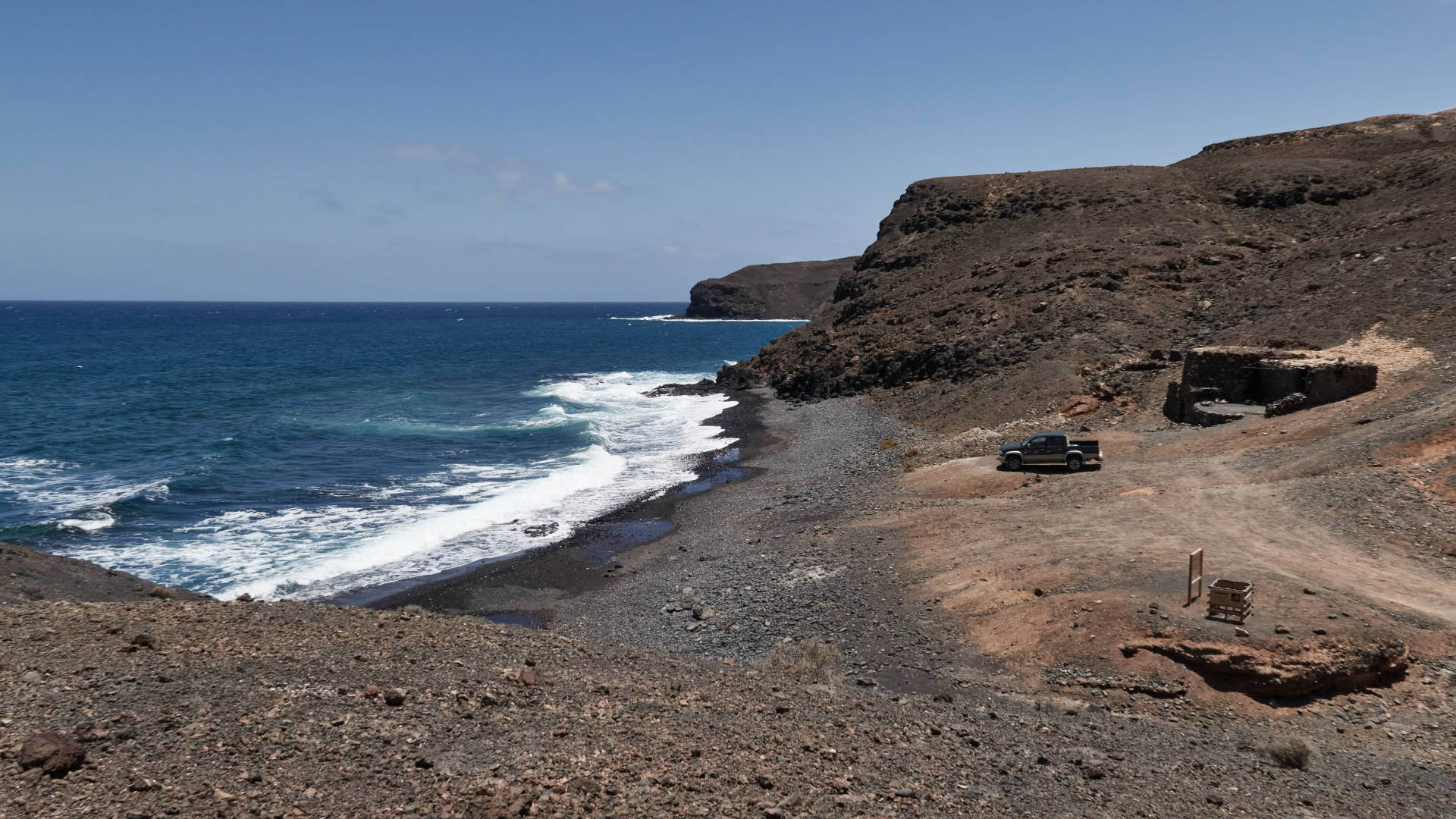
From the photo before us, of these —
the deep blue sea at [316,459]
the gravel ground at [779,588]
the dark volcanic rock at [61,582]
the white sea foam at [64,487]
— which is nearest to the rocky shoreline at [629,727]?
the gravel ground at [779,588]

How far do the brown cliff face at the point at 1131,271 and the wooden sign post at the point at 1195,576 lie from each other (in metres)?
22.9

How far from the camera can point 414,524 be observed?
30.3 m

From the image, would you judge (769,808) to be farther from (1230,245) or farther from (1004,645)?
(1230,245)

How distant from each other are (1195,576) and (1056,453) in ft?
40.3

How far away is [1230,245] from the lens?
5341 centimetres

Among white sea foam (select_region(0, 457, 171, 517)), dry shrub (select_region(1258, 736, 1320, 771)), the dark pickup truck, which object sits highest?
the dark pickup truck

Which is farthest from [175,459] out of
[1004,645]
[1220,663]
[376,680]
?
[1220,663]

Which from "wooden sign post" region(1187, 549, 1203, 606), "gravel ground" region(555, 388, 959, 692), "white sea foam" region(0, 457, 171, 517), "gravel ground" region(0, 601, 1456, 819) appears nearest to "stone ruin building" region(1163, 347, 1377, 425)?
"gravel ground" region(555, 388, 959, 692)

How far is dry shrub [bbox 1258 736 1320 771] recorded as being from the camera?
10875 millimetres

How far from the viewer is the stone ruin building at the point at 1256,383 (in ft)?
95.8

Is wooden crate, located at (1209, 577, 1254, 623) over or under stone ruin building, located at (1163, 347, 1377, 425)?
under

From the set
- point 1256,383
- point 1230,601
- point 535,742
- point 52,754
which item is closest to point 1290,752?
point 1230,601

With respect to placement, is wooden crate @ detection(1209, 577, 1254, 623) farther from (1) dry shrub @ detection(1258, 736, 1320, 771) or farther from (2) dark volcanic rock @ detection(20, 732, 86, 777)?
(2) dark volcanic rock @ detection(20, 732, 86, 777)

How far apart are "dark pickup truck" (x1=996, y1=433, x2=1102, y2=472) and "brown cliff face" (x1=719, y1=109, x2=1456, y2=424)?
1092 centimetres
